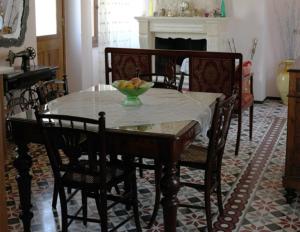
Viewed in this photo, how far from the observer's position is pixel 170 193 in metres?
2.68

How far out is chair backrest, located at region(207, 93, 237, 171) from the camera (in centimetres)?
295

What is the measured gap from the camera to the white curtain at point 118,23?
7.82m

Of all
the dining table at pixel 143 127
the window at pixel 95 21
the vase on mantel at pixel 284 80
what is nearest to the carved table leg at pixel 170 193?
the dining table at pixel 143 127

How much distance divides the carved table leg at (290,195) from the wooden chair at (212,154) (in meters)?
0.56

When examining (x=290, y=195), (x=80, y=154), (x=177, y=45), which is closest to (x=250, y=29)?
(x=177, y=45)

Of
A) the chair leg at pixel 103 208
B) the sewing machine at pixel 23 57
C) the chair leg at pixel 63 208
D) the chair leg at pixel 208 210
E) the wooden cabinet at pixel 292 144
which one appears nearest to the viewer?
the chair leg at pixel 103 208

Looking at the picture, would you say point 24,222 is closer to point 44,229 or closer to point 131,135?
point 44,229

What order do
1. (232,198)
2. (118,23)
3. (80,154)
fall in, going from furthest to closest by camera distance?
(118,23), (232,198), (80,154)

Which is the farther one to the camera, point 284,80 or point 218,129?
point 284,80

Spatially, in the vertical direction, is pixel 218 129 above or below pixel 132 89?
below

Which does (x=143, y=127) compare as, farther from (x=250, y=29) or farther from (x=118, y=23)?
(x=118, y=23)

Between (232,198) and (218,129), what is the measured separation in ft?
3.09

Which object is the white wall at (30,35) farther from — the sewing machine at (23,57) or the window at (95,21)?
the window at (95,21)

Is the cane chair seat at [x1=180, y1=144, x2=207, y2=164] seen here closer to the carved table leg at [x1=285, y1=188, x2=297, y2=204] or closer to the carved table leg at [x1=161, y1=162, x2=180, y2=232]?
the carved table leg at [x1=161, y1=162, x2=180, y2=232]
